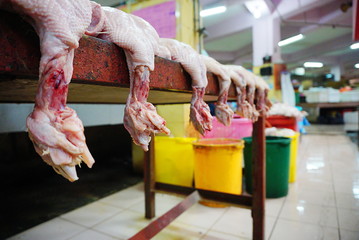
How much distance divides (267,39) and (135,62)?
238 inches

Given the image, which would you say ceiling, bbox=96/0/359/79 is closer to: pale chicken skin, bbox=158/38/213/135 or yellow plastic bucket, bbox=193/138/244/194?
yellow plastic bucket, bbox=193/138/244/194

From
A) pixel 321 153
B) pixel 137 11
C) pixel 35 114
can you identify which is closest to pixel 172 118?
pixel 137 11

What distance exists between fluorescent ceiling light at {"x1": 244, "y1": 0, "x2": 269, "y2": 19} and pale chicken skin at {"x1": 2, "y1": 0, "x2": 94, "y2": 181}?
19.8 ft

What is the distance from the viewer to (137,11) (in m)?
3.05

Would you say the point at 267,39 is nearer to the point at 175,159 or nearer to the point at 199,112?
the point at 175,159

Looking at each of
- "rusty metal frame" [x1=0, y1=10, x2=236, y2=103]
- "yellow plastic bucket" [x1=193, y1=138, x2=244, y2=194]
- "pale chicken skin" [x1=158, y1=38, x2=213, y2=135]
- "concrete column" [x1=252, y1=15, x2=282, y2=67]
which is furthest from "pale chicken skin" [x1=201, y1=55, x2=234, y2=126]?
"concrete column" [x1=252, y1=15, x2=282, y2=67]

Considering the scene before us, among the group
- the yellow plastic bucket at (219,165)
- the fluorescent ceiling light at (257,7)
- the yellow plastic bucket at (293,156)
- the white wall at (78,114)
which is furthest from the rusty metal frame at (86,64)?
the fluorescent ceiling light at (257,7)

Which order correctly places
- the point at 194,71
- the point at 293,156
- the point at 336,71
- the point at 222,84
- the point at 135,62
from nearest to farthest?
the point at 135,62, the point at 194,71, the point at 222,84, the point at 293,156, the point at 336,71

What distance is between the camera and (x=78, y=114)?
2.10 m

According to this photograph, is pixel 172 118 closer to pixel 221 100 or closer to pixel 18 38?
pixel 221 100

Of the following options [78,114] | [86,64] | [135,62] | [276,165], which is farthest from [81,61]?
[276,165]

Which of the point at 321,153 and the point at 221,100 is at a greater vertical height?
the point at 221,100

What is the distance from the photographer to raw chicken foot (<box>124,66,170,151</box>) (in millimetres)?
570

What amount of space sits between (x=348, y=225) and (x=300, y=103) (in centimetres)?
695
